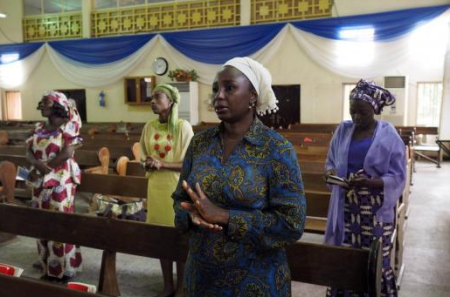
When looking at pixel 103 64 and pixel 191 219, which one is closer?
pixel 191 219

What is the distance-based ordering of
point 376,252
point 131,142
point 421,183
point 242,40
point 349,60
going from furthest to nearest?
point 242,40
point 349,60
point 421,183
point 131,142
point 376,252

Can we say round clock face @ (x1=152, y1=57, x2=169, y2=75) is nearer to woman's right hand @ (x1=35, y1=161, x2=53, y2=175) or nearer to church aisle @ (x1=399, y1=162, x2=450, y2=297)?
church aisle @ (x1=399, y1=162, x2=450, y2=297)

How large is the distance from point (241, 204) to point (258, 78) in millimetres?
421

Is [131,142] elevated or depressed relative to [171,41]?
depressed

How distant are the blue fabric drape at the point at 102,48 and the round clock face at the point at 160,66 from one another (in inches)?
24.4

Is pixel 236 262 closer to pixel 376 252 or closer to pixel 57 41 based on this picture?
pixel 376 252

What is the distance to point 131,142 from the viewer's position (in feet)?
21.0

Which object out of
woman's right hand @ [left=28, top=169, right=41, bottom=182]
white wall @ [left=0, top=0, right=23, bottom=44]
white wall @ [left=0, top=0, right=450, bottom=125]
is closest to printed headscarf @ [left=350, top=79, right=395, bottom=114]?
woman's right hand @ [left=28, top=169, right=41, bottom=182]

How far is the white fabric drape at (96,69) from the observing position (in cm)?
1170

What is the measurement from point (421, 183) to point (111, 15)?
31.9 feet

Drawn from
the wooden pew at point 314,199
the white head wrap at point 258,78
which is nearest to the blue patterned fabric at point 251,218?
the white head wrap at point 258,78

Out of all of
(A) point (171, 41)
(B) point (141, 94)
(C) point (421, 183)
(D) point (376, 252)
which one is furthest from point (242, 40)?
(D) point (376, 252)

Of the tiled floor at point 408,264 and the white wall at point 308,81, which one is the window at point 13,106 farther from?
the tiled floor at point 408,264

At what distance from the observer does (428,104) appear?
10438 millimetres
